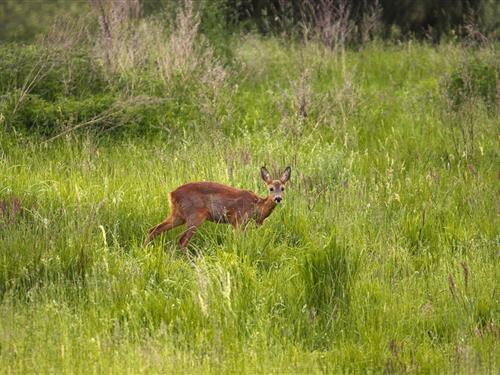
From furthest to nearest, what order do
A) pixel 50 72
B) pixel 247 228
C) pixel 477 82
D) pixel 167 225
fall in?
pixel 477 82 < pixel 50 72 < pixel 167 225 < pixel 247 228

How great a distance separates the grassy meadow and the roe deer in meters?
0.14

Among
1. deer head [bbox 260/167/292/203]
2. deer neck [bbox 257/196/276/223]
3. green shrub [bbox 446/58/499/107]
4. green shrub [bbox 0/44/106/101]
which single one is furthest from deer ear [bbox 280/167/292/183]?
green shrub [bbox 446/58/499/107]

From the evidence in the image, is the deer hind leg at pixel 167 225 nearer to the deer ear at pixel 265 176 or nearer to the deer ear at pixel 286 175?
the deer ear at pixel 265 176

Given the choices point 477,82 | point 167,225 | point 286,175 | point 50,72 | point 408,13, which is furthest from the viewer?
point 408,13

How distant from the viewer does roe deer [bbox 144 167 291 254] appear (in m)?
7.16

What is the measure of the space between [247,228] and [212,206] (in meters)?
0.32

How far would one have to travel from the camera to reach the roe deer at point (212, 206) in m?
7.16

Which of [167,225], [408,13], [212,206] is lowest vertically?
[408,13]

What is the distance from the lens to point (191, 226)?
7.14m

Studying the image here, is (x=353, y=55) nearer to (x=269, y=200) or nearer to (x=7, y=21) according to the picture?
(x=7, y=21)

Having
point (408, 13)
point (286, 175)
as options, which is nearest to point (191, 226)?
point (286, 175)

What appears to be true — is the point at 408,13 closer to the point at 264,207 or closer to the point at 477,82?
the point at 477,82

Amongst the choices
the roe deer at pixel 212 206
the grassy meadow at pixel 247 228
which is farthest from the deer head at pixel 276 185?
the grassy meadow at pixel 247 228

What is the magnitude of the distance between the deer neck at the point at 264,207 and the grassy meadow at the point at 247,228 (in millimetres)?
95
